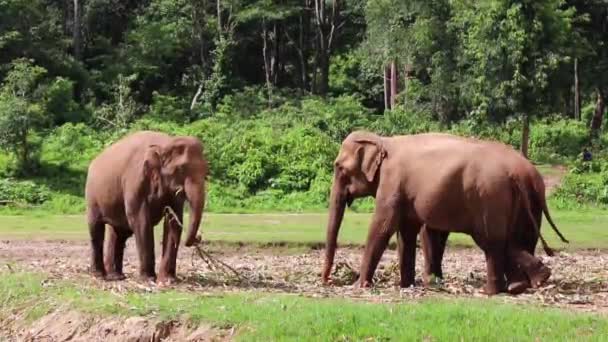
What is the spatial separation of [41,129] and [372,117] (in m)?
16.2

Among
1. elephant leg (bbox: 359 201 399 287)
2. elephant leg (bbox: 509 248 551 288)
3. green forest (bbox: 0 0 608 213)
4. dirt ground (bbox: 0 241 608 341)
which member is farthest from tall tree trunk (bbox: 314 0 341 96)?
elephant leg (bbox: 509 248 551 288)

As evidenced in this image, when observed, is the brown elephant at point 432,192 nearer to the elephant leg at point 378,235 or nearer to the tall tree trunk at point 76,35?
the elephant leg at point 378,235

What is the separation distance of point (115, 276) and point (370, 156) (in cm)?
492

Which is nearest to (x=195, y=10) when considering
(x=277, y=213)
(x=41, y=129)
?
(x=41, y=129)

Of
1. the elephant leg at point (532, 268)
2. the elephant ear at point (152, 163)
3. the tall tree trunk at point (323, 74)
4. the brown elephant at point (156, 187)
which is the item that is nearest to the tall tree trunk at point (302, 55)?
the tall tree trunk at point (323, 74)

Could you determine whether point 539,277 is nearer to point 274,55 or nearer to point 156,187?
point 156,187

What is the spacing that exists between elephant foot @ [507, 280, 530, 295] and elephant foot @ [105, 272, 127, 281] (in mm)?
6665

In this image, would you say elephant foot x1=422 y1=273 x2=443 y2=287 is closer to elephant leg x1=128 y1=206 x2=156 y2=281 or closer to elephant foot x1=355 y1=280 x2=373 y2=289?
elephant foot x1=355 y1=280 x2=373 y2=289

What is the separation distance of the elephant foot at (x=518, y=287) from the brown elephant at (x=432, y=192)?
0.43 feet

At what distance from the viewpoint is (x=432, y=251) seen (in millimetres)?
18969

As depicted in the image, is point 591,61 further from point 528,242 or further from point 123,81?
point 528,242

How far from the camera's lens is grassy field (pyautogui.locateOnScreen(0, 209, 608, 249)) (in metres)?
26.5

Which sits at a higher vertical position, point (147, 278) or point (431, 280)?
point (147, 278)

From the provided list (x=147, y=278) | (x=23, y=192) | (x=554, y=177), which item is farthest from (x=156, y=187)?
(x=554, y=177)
